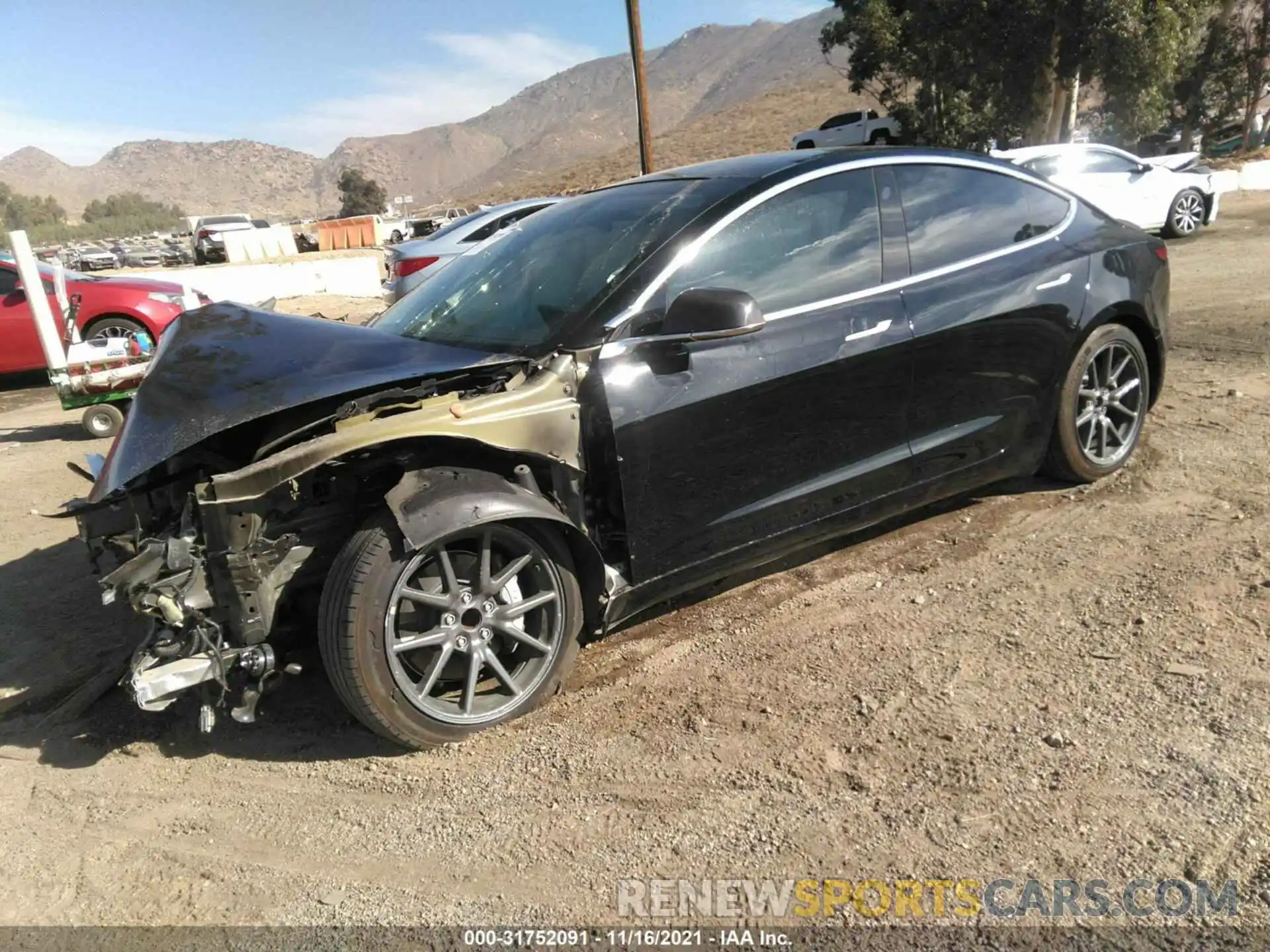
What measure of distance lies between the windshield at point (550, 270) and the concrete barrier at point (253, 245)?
100 feet

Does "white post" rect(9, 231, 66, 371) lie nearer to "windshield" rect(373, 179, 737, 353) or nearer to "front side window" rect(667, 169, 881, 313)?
"windshield" rect(373, 179, 737, 353)

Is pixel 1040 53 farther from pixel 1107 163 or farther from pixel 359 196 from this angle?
pixel 359 196

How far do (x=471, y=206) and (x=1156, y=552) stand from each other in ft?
199

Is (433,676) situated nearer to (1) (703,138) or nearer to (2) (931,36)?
(2) (931,36)

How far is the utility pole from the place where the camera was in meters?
19.0

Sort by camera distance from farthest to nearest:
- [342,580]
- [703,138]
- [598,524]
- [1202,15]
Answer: [703,138] → [1202,15] → [598,524] → [342,580]

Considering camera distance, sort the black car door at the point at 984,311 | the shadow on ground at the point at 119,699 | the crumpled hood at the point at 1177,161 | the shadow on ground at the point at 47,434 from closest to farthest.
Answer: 1. the shadow on ground at the point at 119,699
2. the black car door at the point at 984,311
3. the shadow on ground at the point at 47,434
4. the crumpled hood at the point at 1177,161

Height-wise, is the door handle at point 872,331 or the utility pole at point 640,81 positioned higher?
the utility pole at point 640,81

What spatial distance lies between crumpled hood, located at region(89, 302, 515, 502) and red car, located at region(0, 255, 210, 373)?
21.4 feet

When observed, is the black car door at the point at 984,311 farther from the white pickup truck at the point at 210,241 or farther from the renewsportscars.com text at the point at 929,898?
the white pickup truck at the point at 210,241

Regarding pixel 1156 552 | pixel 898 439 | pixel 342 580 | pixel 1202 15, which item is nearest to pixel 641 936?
pixel 342 580

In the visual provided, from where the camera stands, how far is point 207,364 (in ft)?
10.7

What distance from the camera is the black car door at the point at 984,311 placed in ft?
12.5

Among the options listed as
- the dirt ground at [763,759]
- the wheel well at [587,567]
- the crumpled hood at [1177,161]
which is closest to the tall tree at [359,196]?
the crumpled hood at [1177,161]
